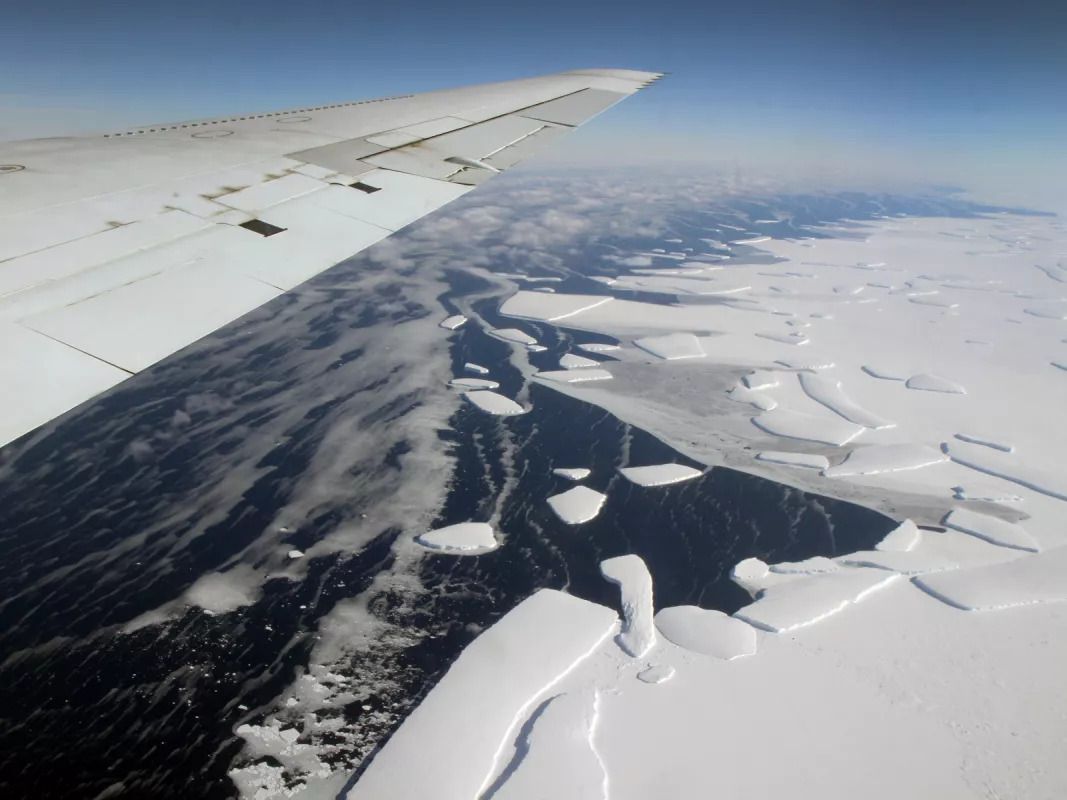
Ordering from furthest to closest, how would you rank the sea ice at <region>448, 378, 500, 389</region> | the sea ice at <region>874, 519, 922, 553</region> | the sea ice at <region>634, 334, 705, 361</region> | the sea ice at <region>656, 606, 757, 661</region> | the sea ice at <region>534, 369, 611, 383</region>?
the sea ice at <region>634, 334, 705, 361</region> → the sea ice at <region>534, 369, 611, 383</region> → the sea ice at <region>448, 378, 500, 389</region> → the sea ice at <region>874, 519, 922, 553</region> → the sea ice at <region>656, 606, 757, 661</region>

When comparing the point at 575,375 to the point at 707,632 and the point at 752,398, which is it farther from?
the point at 707,632

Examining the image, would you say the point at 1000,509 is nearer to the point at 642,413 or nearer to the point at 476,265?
the point at 642,413

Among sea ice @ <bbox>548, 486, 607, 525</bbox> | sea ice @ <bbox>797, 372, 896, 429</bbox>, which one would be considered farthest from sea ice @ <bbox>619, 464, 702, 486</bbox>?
sea ice @ <bbox>797, 372, 896, 429</bbox>

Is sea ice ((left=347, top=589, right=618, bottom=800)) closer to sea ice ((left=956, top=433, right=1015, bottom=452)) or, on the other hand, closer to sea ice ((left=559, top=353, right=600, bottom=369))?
sea ice ((left=956, top=433, right=1015, bottom=452))

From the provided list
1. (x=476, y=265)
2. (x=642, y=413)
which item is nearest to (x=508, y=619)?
(x=642, y=413)

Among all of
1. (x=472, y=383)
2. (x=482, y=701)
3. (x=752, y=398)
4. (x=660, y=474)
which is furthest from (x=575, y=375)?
(x=482, y=701)

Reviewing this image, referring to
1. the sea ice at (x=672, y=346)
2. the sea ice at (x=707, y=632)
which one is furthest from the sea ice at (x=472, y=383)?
the sea ice at (x=707, y=632)

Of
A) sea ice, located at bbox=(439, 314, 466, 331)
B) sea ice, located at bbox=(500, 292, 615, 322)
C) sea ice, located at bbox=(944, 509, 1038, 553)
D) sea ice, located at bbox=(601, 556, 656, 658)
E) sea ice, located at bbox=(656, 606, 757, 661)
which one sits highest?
sea ice, located at bbox=(944, 509, 1038, 553)
